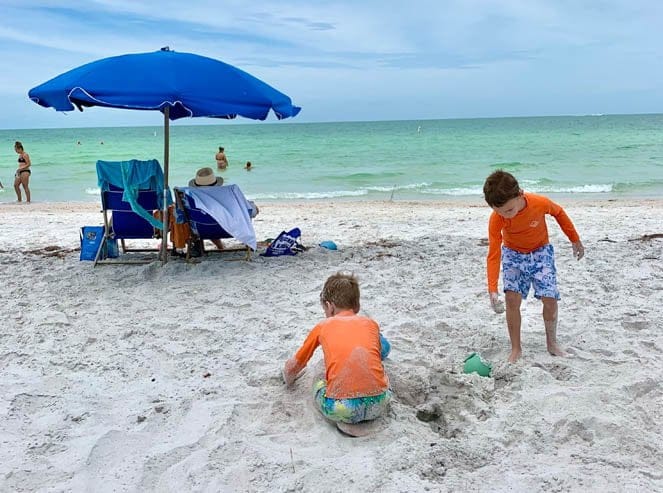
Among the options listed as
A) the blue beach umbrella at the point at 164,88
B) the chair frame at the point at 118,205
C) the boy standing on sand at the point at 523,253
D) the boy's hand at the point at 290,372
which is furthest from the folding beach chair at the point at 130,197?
the boy standing on sand at the point at 523,253

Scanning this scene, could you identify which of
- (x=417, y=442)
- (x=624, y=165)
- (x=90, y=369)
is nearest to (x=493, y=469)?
(x=417, y=442)

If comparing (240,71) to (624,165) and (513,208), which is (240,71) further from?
(624,165)

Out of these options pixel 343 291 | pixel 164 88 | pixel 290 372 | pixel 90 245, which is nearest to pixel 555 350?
pixel 343 291

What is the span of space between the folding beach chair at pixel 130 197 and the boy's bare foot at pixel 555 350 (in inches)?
143

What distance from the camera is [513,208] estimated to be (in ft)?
10.3

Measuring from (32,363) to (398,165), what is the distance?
20496 millimetres

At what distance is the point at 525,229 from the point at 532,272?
260 millimetres

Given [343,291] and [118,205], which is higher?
[118,205]

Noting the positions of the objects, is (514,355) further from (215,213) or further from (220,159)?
(220,159)

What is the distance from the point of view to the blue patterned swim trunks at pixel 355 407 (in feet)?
8.91

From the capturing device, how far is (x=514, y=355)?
3508 mm

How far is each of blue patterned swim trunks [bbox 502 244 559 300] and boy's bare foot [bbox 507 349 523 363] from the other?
1.08ft

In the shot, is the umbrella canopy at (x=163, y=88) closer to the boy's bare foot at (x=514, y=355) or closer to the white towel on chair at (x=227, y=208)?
the white towel on chair at (x=227, y=208)

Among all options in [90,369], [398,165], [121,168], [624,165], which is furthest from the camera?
[398,165]
